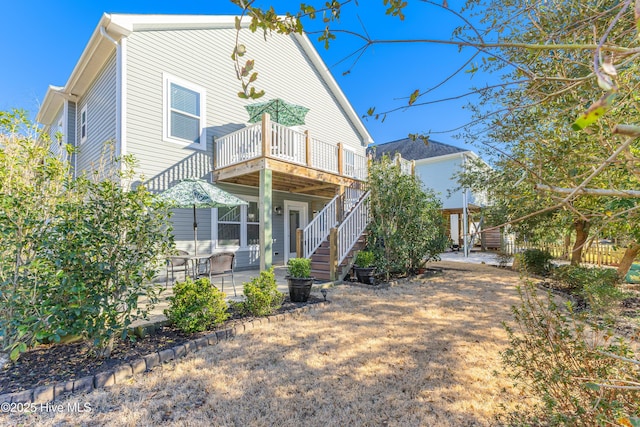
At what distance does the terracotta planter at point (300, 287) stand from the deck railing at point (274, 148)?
3.11 metres

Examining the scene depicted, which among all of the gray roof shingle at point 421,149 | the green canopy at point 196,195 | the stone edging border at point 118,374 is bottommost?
the stone edging border at point 118,374

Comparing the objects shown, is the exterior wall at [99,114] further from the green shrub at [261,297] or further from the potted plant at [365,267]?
the potted plant at [365,267]

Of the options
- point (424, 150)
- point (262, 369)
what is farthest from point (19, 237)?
point (424, 150)

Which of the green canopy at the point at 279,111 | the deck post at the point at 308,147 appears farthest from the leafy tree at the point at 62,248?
the green canopy at the point at 279,111

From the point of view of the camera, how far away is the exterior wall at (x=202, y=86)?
271 inches

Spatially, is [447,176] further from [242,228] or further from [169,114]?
[169,114]

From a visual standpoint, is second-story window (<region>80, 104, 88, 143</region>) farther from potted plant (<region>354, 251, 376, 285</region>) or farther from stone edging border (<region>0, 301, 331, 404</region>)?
potted plant (<region>354, 251, 376, 285</region>)

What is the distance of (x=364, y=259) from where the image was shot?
6992mm

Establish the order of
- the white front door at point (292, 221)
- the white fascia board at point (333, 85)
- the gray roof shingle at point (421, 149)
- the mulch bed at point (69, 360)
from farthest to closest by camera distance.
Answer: the gray roof shingle at point (421, 149) → the white fascia board at point (333, 85) → the white front door at point (292, 221) → the mulch bed at point (69, 360)

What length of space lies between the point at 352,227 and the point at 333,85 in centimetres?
707

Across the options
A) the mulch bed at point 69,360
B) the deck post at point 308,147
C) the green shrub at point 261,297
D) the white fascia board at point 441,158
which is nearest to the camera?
the mulch bed at point 69,360

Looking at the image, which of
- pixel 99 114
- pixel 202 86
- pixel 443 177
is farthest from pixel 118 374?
pixel 443 177

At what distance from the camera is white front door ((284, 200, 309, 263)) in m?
10.4

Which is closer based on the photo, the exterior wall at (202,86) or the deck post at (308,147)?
the exterior wall at (202,86)
